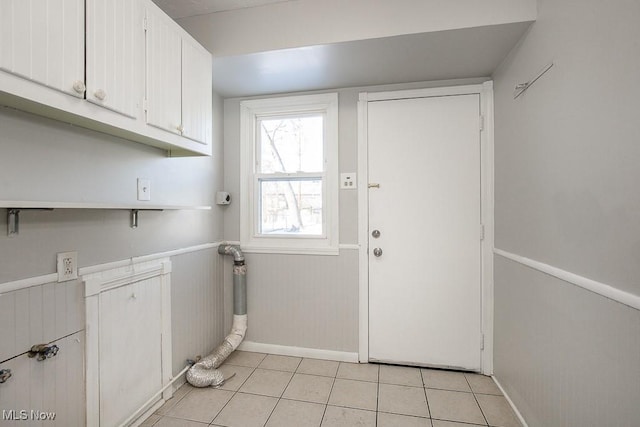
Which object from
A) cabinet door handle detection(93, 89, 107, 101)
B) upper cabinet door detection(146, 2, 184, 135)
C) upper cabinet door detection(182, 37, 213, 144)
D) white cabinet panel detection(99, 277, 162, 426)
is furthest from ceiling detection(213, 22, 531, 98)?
white cabinet panel detection(99, 277, 162, 426)

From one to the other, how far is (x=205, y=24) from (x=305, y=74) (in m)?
0.73

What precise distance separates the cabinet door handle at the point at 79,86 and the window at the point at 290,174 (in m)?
1.52

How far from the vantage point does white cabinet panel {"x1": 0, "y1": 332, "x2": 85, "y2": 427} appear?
1.10 metres

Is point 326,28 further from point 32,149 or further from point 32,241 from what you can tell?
point 32,241

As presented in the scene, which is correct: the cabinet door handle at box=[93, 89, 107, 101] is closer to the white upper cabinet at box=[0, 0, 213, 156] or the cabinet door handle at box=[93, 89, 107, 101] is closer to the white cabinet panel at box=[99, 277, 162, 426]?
the white upper cabinet at box=[0, 0, 213, 156]

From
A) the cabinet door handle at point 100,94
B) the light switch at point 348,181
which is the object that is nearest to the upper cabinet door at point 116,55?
the cabinet door handle at point 100,94

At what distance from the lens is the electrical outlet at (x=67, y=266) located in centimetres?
126

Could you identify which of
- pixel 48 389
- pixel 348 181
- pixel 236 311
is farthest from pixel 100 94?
pixel 236 311

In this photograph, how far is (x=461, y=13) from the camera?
1.57 metres

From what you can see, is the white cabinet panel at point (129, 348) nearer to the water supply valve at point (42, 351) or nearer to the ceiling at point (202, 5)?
the water supply valve at point (42, 351)

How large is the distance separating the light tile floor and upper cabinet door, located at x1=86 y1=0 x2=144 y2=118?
1750 mm

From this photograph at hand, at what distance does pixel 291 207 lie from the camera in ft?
8.33

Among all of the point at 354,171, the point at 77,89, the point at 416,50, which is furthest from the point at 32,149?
the point at 416,50

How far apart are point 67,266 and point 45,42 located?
91 centimetres
